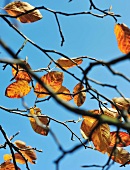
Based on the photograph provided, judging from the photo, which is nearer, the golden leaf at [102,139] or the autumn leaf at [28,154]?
the golden leaf at [102,139]

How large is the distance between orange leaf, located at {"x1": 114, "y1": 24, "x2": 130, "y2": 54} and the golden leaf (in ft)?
1.43

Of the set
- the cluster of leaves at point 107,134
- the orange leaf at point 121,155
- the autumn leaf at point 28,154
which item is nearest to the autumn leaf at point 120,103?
the cluster of leaves at point 107,134

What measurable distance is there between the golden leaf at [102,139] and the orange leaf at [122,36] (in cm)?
44

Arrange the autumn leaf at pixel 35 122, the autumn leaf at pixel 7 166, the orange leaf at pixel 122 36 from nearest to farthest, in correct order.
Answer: the orange leaf at pixel 122 36
the autumn leaf at pixel 35 122
the autumn leaf at pixel 7 166

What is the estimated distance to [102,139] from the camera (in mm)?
1709

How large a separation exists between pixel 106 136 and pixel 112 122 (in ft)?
A: 4.07

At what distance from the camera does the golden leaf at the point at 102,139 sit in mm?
1706

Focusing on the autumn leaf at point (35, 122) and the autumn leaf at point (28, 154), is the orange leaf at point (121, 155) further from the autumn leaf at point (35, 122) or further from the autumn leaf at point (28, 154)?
the autumn leaf at point (28, 154)

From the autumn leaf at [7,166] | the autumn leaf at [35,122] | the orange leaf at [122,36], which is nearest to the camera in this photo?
the orange leaf at [122,36]

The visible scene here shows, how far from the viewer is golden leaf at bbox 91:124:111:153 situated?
5.60 ft

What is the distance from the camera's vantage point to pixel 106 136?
1.69 m

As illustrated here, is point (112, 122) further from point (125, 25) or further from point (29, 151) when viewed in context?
point (29, 151)

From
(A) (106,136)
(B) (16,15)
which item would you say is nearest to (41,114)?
(A) (106,136)

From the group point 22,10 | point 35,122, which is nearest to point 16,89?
point 35,122
